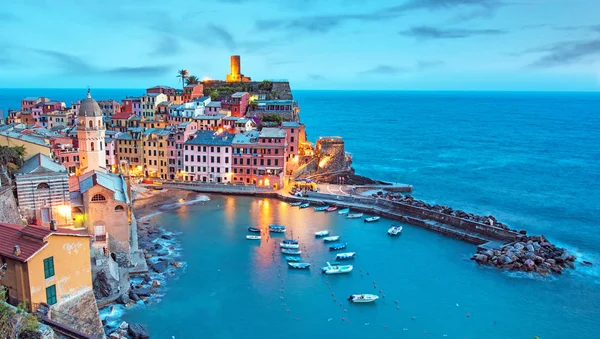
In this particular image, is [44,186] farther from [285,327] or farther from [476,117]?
[476,117]

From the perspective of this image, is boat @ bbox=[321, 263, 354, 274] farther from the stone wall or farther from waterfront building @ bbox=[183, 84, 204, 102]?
waterfront building @ bbox=[183, 84, 204, 102]

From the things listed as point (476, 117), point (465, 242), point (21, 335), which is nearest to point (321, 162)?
point (465, 242)

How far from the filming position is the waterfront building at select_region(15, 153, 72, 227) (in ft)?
110

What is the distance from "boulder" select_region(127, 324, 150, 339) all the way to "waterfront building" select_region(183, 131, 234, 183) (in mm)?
39816

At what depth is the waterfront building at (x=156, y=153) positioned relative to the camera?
230ft

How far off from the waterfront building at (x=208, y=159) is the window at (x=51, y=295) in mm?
46180

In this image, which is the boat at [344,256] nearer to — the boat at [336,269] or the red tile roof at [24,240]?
the boat at [336,269]

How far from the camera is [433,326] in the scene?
1307 inches

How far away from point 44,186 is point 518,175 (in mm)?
75639

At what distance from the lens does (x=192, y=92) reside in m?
95.1

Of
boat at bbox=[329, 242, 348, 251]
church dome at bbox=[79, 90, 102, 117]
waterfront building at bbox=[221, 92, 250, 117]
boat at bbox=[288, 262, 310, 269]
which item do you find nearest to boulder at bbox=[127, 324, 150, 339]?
boat at bbox=[288, 262, 310, 269]

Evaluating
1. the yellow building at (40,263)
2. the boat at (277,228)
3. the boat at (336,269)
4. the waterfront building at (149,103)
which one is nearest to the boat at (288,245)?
the boat at (277,228)

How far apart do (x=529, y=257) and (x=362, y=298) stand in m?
18.0

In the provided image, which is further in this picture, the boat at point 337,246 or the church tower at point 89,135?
the boat at point 337,246
